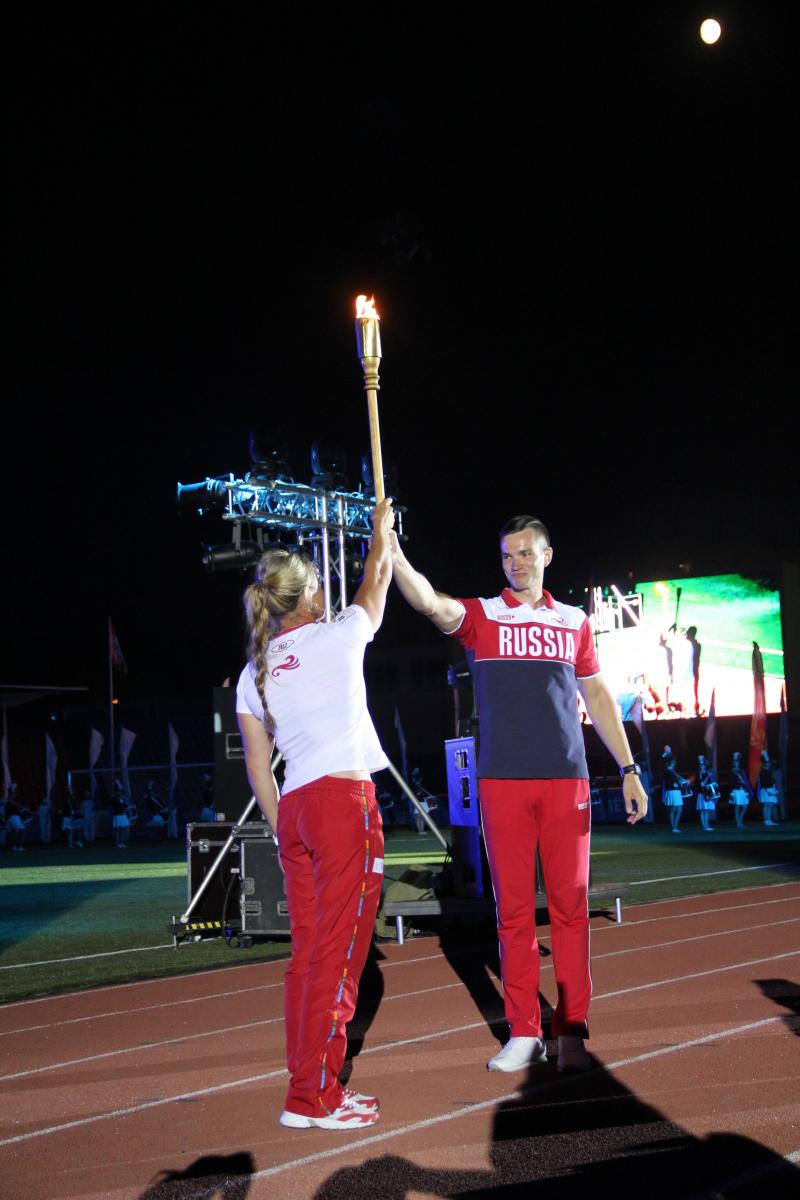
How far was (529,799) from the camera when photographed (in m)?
5.42

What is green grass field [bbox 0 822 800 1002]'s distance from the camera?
33.9 feet

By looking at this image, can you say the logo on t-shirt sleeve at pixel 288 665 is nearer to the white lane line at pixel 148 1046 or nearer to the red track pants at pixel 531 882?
the red track pants at pixel 531 882

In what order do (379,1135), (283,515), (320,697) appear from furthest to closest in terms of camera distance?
(283,515) < (320,697) < (379,1135)

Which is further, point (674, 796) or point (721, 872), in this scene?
point (674, 796)

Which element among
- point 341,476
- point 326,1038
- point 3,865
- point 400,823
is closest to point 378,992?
point 326,1038

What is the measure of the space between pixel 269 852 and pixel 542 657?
5.79 m

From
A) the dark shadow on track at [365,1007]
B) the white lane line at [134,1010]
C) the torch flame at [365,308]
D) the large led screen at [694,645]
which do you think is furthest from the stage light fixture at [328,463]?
the large led screen at [694,645]

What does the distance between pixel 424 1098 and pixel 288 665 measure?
1.80 m

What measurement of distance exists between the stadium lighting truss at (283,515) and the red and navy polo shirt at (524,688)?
6724 millimetres

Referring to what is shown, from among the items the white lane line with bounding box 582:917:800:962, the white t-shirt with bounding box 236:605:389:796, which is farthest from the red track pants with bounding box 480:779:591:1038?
the white lane line with bounding box 582:917:800:962

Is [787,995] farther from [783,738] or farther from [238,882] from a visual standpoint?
[783,738]

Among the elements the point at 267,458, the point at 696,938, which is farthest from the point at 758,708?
the point at 696,938

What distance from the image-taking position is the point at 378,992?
26.6 feet

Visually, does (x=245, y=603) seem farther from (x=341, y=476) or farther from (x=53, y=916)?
(x=53, y=916)
